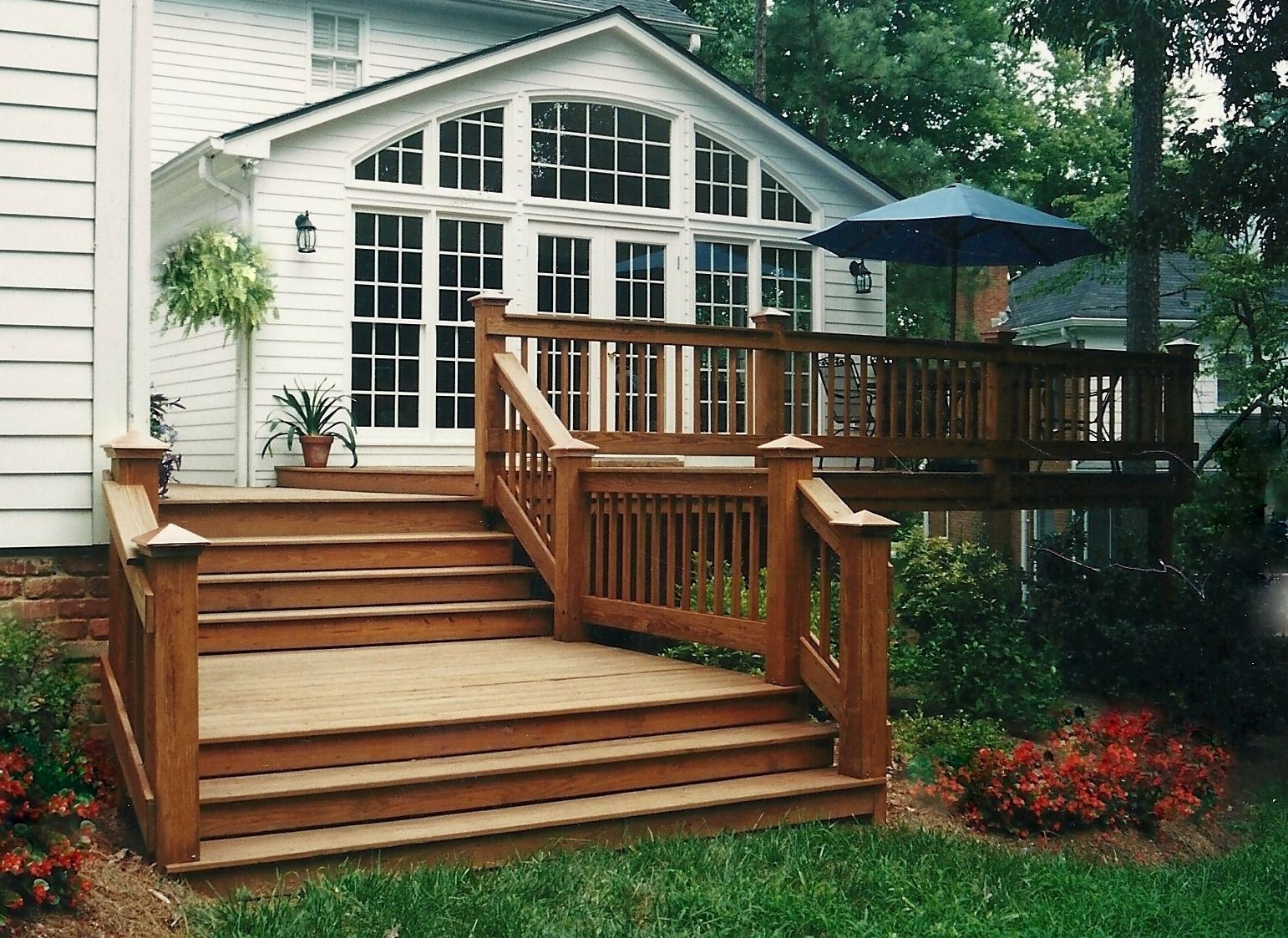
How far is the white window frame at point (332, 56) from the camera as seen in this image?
15484 millimetres

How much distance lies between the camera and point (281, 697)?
5863mm

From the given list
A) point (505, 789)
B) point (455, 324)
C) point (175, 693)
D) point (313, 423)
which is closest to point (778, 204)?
point (455, 324)

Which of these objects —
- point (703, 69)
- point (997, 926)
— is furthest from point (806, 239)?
point (997, 926)

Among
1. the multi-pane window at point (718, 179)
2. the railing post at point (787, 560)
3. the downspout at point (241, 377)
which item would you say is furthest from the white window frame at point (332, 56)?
the railing post at point (787, 560)

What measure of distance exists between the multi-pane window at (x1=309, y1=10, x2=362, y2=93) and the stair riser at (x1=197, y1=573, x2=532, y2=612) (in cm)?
936

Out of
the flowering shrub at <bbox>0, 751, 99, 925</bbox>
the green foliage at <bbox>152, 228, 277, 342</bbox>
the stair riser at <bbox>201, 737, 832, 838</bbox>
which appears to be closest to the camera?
the flowering shrub at <bbox>0, 751, 99, 925</bbox>

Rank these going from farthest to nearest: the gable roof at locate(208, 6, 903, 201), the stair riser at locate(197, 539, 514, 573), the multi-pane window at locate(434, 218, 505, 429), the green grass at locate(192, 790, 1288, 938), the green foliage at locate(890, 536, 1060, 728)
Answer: the multi-pane window at locate(434, 218, 505, 429) < the gable roof at locate(208, 6, 903, 201) < the green foliage at locate(890, 536, 1060, 728) < the stair riser at locate(197, 539, 514, 573) < the green grass at locate(192, 790, 1288, 938)

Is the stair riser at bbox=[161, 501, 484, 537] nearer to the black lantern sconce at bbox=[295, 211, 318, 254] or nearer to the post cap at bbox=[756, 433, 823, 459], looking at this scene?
the post cap at bbox=[756, 433, 823, 459]

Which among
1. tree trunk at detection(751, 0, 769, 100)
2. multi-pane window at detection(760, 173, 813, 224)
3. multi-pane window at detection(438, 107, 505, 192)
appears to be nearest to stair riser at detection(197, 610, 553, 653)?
A: multi-pane window at detection(438, 107, 505, 192)

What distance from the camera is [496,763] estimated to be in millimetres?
5449

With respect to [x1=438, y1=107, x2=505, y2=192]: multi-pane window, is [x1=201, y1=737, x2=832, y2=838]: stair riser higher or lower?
lower

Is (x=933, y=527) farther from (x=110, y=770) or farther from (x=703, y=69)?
(x=110, y=770)

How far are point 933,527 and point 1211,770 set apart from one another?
1417cm

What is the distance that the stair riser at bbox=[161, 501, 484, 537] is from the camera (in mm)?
7848
